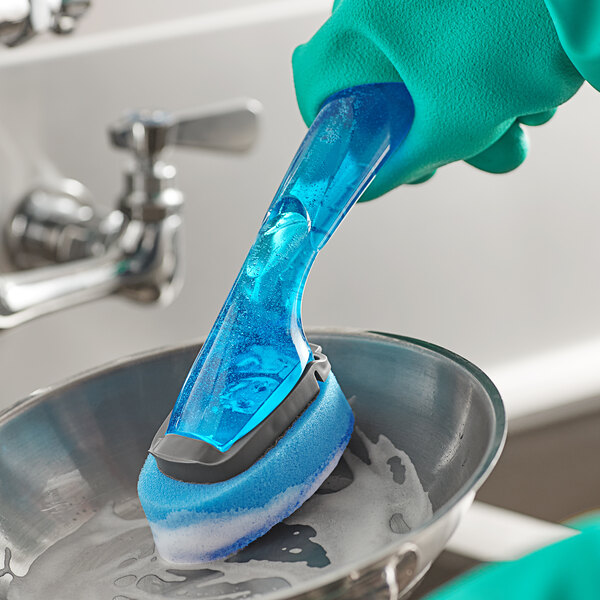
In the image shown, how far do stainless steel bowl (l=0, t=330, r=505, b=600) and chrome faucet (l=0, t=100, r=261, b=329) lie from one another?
0.57 feet

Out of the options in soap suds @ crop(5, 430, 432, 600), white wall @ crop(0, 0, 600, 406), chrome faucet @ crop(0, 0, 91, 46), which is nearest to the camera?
soap suds @ crop(5, 430, 432, 600)

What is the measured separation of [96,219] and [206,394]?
267 mm

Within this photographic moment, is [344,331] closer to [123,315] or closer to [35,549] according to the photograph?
[35,549]

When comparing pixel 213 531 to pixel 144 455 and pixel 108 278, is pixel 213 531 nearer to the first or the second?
pixel 144 455

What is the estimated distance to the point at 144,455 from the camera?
0.30 m

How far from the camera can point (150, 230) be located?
49 cm

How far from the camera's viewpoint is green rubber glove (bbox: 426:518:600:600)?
1.07 ft

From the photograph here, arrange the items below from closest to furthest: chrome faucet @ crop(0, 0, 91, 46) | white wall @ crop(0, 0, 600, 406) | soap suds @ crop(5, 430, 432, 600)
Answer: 1. soap suds @ crop(5, 430, 432, 600)
2. chrome faucet @ crop(0, 0, 91, 46)
3. white wall @ crop(0, 0, 600, 406)

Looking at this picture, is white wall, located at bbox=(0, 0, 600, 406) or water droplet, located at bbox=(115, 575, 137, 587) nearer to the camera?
water droplet, located at bbox=(115, 575, 137, 587)

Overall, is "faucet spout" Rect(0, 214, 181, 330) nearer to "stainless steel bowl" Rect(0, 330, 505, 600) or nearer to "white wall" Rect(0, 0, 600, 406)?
"white wall" Rect(0, 0, 600, 406)

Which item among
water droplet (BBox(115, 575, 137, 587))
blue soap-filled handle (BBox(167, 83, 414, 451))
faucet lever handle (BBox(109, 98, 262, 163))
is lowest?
faucet lever handle (BBox(109, 98, 262, 163))

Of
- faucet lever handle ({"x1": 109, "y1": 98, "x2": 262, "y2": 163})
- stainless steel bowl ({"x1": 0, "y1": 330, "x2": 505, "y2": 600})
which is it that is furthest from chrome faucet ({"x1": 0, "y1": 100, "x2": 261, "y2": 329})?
stainless steel bowl ({"x1": 0, "y1": 330, "x2": 505, "y2": 600})

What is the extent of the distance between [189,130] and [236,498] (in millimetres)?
277

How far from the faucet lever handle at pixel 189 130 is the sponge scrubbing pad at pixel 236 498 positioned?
24cm
